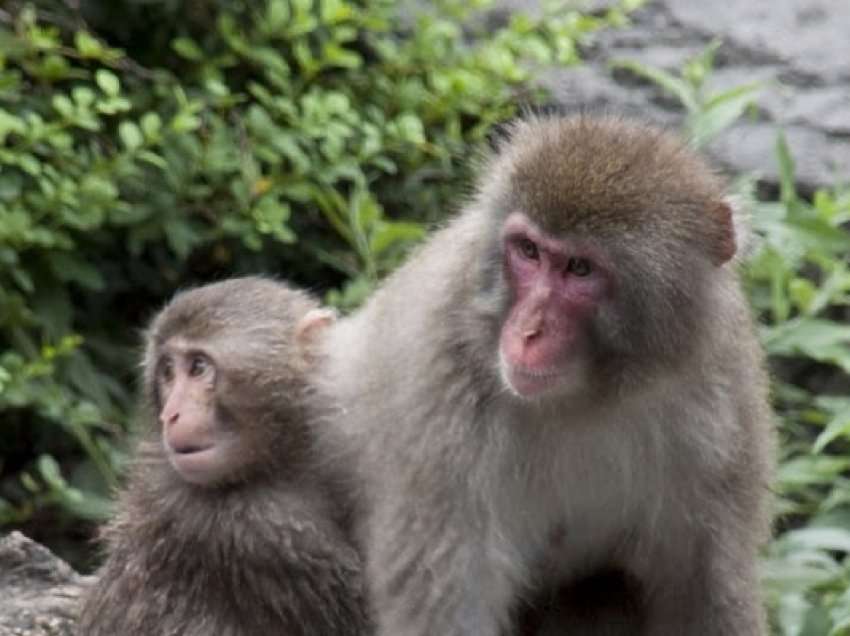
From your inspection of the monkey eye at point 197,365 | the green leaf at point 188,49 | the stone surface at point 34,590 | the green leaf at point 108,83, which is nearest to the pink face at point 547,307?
the monkey eye at point 197,365

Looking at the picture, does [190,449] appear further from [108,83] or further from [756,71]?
[756,71]

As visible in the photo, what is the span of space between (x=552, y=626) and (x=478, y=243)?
1079 mm

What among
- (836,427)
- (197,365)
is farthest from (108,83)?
(836,427)

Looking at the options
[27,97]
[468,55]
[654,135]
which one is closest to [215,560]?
[654,135]

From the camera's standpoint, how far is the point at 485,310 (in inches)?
206

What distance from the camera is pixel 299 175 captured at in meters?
7.97

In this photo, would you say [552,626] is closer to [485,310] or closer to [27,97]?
[485,310]

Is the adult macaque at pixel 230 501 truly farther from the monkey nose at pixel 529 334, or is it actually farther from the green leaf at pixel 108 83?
the green leaf at pixel 108 83

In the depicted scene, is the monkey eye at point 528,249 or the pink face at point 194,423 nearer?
the monkey eye at point 528,249

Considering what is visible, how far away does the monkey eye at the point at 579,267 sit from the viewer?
5156 millimetres

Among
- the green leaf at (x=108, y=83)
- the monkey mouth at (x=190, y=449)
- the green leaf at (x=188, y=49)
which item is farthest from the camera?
the green leaf at (x=188, y=49)

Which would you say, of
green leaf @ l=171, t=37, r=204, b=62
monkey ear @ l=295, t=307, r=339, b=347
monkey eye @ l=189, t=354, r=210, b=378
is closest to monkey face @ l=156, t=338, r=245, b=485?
monkey eye @ l=189, t=354, r=210, b=378

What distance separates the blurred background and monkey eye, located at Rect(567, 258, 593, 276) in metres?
2.13

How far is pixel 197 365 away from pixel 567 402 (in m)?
1.06
